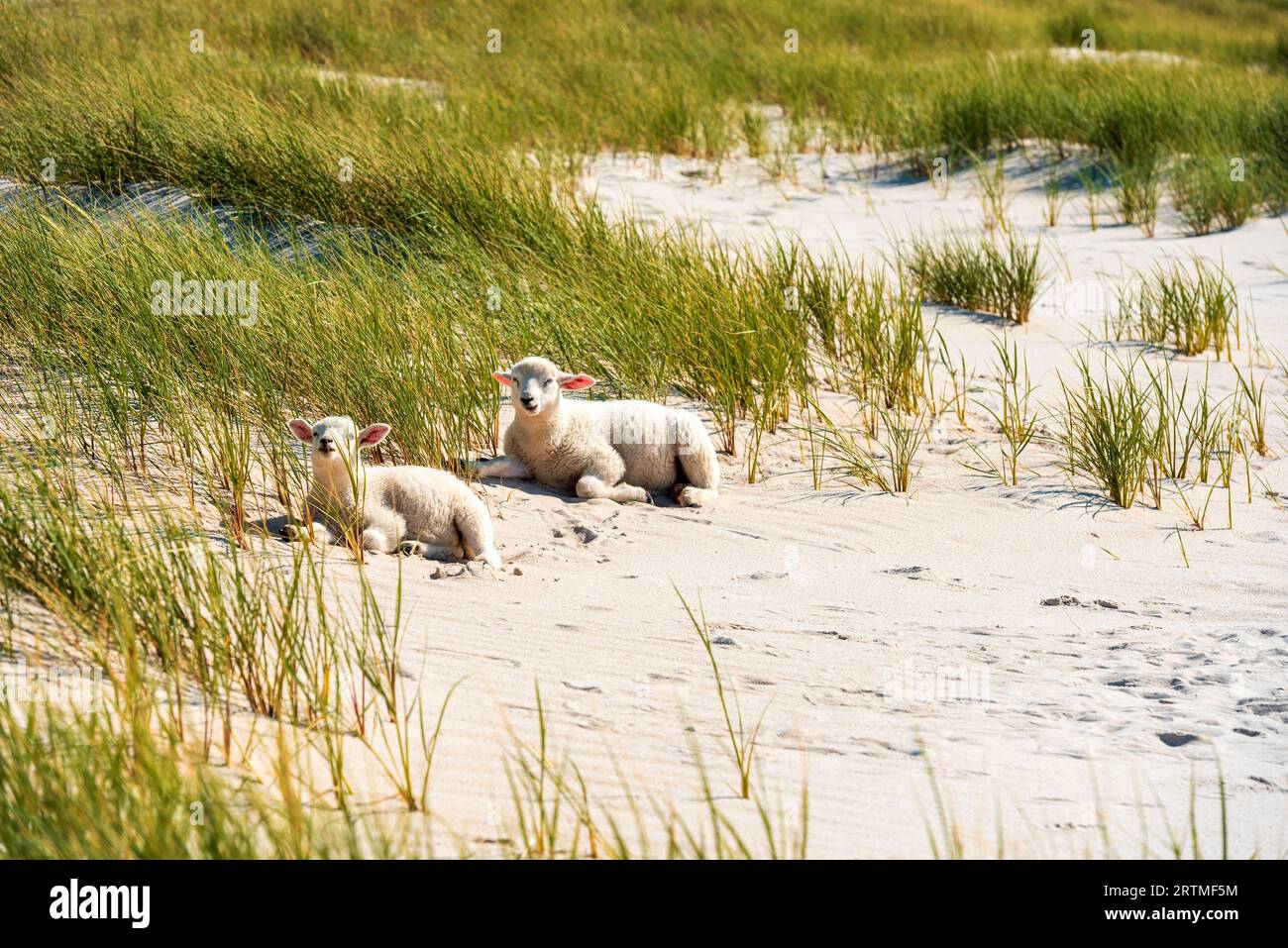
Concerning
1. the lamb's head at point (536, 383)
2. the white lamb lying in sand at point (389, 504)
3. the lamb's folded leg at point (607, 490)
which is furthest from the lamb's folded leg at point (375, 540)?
the lamb's folded leg at point (607, 490)

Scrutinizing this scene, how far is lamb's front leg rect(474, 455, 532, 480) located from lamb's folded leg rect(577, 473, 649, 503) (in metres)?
0.27

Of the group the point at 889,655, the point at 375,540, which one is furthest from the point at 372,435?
the point at 889,655

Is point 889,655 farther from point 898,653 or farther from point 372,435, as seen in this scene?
point 372,435

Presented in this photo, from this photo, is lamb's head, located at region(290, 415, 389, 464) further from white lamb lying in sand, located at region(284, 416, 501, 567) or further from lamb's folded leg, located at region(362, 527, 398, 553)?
lamb's folded leg, located at region(362, 527, 398, 553)

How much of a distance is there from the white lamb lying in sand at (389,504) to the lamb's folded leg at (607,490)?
2.39 ft

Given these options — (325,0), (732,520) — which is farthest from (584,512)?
(325,0)

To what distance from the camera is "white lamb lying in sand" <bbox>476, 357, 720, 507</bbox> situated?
5.76 metres

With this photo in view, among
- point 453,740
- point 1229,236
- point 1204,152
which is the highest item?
point 1204,152

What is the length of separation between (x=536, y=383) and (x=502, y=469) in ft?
1.60

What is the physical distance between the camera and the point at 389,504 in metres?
5.00

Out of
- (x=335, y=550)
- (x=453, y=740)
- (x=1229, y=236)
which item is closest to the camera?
(x=453, y=740)

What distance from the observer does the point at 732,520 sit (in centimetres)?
573
